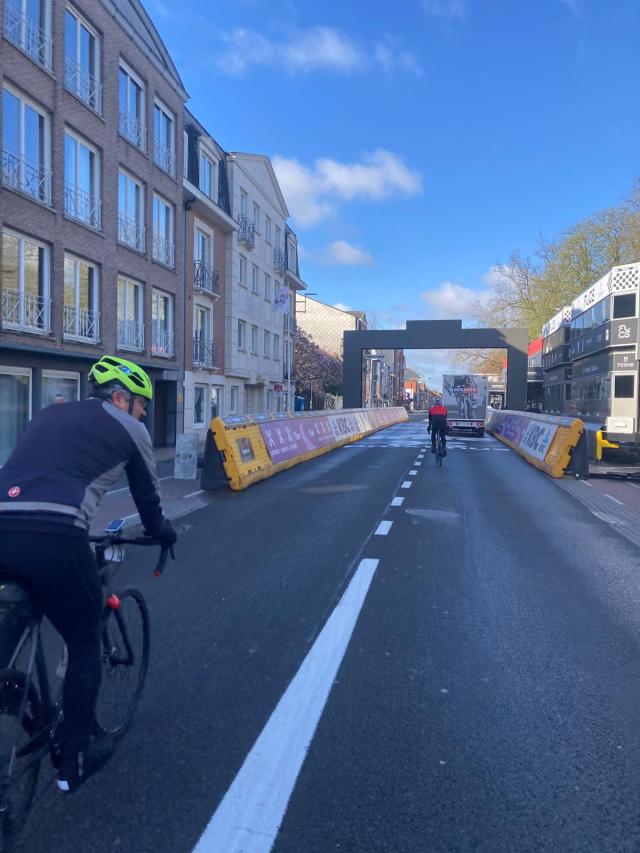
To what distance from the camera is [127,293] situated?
21.6 meters

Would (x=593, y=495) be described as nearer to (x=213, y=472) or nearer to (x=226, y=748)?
(x=213, y=472)

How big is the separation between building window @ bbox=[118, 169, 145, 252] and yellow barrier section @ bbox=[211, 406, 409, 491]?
751cm

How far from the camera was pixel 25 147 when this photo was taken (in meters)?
15.9

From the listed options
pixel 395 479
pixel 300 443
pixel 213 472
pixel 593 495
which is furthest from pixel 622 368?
pixel 213 472

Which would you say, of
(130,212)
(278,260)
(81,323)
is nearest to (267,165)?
(278,260)

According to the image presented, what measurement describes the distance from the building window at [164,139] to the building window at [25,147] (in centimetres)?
673

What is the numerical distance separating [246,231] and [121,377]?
31170 mm

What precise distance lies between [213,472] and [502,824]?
10901 mm

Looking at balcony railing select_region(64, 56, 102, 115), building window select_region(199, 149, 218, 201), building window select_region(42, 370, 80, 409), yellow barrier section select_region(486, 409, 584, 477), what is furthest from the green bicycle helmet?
building window select_region(199, 149, 218, 201)

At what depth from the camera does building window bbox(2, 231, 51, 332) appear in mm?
15259

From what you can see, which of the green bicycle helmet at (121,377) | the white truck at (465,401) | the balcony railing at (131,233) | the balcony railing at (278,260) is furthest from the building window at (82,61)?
the white truck at (465,401)

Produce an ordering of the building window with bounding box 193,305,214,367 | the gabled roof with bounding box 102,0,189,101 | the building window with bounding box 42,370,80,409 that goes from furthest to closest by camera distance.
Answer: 1. the building window with bounding box 193,305,214,367
2. the gabled roof with bounding box 102,0,189,101
3. the building window with bounding box 42,370,80,409

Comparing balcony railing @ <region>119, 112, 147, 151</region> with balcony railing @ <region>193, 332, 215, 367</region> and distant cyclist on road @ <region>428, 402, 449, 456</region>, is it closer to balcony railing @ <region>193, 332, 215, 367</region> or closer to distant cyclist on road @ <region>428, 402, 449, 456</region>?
balcony railing @ <region>193, 332, 215, 367</region>

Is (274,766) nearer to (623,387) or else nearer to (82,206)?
(623,387)
